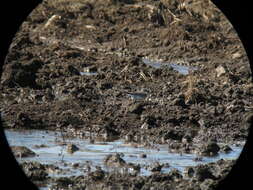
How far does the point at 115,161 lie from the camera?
961 cm

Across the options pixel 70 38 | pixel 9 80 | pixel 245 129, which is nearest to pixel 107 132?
pixel 245 129

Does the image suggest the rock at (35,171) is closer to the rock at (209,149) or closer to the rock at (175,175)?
the rock at (175,175)

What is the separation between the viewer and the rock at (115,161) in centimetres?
955

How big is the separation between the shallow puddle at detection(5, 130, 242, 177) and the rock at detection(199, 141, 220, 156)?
11 centimetres

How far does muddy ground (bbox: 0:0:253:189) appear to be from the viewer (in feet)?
39.2

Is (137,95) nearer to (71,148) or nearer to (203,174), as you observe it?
(71,148)

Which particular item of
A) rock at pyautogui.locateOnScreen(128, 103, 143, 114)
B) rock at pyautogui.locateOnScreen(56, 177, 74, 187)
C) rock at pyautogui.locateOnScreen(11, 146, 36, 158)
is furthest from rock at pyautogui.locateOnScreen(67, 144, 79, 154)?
rock at pyautogui.locateOnScreen(128, 103, 143, 114)

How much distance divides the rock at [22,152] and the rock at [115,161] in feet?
3.96

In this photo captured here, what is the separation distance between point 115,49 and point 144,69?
3.60 m

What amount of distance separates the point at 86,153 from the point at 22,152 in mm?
1052

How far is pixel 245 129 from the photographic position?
1214 cm

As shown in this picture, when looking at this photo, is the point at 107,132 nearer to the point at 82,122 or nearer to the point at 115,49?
the point at 82,122

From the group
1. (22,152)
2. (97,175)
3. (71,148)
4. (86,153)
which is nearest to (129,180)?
(97,175)

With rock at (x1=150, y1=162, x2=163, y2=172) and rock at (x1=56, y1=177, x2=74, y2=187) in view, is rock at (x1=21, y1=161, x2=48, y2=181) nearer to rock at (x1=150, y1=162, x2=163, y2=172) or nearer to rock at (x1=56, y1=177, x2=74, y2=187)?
rock at (x1=56, y1=177, x2=74, y2=187)
